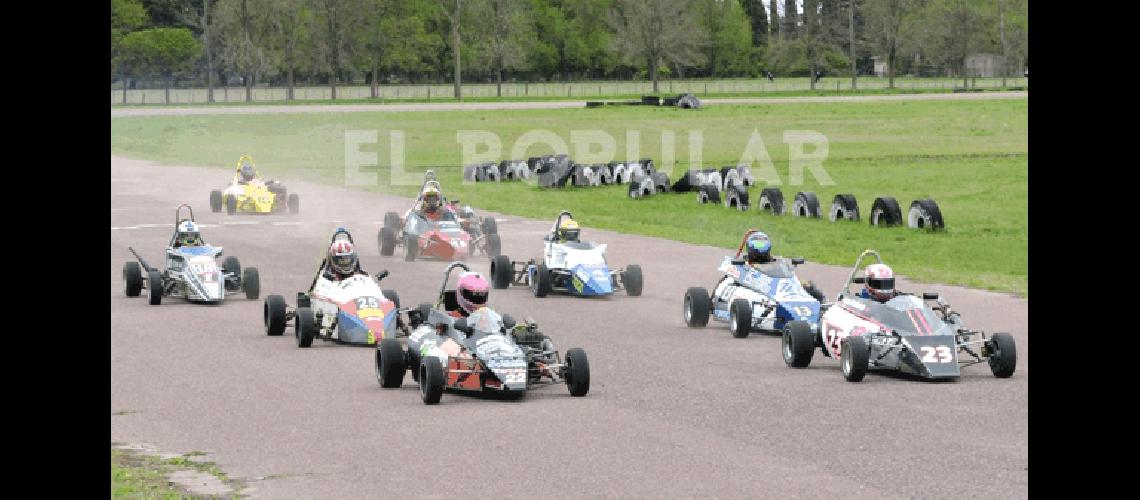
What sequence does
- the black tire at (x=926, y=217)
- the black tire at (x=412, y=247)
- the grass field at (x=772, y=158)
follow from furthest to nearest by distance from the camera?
1. the black tire at (x=926, y=217)
2. the grass field at (x=772, y=158)
3. the black tire at (x=412, y=247)

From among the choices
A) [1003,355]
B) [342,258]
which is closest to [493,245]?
[342,258]

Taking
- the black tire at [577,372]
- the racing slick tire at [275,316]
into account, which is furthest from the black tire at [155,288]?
the black tire at [577,372]

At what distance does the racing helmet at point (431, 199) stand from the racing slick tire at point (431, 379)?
619 inches

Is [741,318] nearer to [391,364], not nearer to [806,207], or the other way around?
[391,364]

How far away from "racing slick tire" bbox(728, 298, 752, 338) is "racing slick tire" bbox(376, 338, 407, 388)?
5.76 m

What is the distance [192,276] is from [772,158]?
143 feet

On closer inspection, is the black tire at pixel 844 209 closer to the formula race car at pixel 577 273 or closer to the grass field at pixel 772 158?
the grass field at pixel 772 158

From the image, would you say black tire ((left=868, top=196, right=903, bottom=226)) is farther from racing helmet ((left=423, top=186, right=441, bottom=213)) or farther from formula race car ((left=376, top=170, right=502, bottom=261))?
racing helmet ((left=423, top=186, right=441, bottom=213))

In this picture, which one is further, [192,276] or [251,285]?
[251,285]

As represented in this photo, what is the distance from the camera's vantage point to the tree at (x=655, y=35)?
160875 mm

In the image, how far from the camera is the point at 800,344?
2036 centimetres

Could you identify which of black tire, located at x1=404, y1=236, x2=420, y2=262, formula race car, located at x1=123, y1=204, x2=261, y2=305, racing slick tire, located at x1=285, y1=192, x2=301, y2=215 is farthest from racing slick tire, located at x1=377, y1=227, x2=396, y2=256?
racing slick tire, located at x1=285, y1=192, x2=301, y2=215

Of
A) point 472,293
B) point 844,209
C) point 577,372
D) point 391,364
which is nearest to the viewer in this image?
point 577,372

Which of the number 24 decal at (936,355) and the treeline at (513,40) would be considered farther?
the treeline at (513,40)
